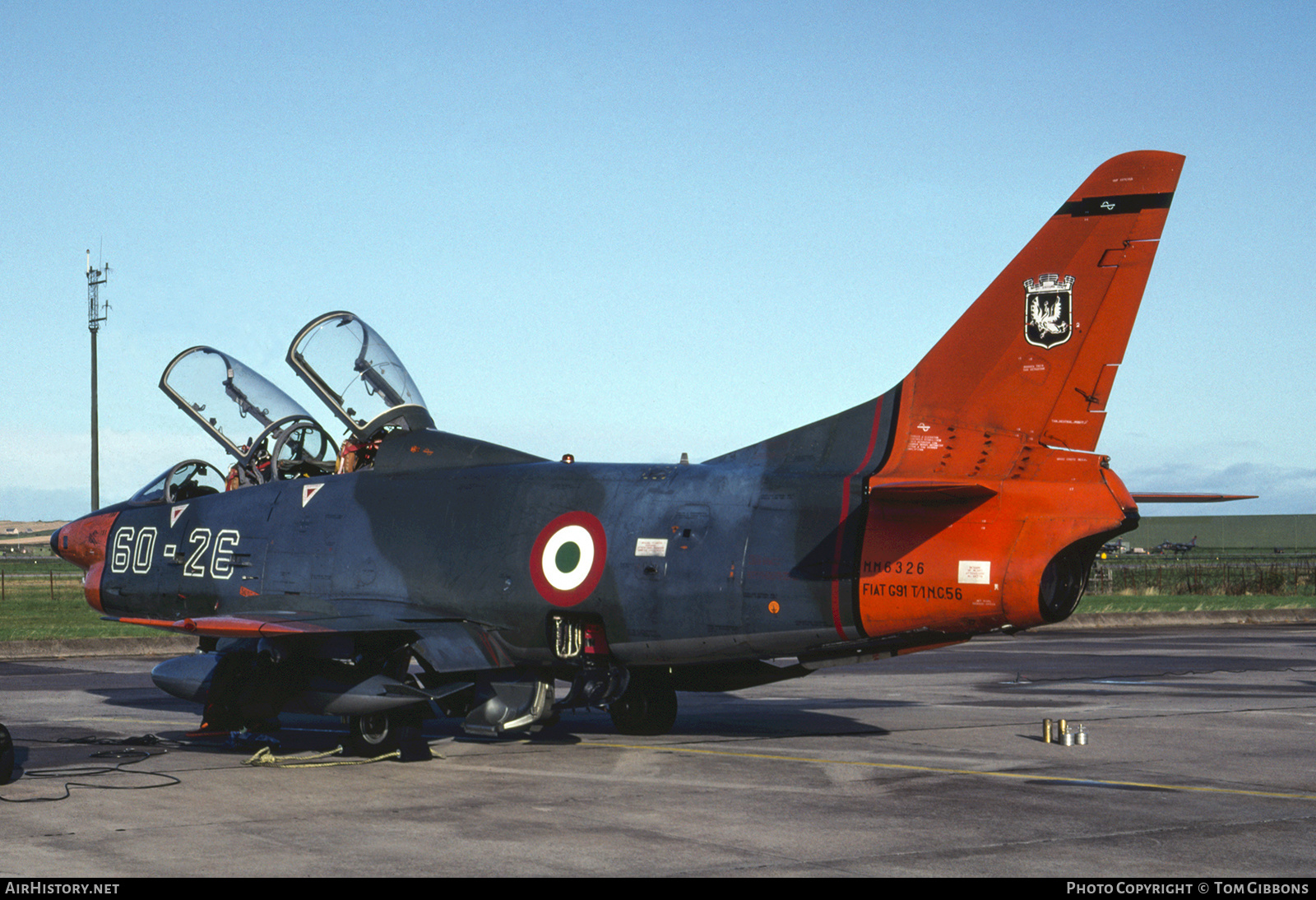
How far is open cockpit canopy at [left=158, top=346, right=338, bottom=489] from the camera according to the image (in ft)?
53.2

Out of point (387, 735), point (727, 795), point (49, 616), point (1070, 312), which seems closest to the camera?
point (727, 795)

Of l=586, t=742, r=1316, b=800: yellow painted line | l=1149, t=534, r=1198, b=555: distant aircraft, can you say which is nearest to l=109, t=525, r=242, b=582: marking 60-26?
l=586, t=742, r=1316, b=800: yellow painted line

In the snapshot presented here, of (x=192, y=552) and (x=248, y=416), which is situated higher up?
(x=248, y=416)

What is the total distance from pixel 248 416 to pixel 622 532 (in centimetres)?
589

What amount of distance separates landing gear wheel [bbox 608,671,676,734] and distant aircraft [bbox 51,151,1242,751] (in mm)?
30

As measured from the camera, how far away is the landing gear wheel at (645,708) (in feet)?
50.1

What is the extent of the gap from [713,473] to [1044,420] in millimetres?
3356

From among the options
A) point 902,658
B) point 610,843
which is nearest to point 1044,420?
point 610,843

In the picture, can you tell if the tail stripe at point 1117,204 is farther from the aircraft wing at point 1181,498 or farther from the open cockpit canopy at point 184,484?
→ the open cockpit canopy at point 184,484

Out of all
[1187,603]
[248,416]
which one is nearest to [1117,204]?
[248,416]

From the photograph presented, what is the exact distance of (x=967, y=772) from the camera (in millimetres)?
12328

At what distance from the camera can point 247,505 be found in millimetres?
15625

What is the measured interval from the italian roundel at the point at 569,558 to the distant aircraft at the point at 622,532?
29 mm

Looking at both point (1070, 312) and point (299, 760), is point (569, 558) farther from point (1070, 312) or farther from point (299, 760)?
point (1070, 312)
